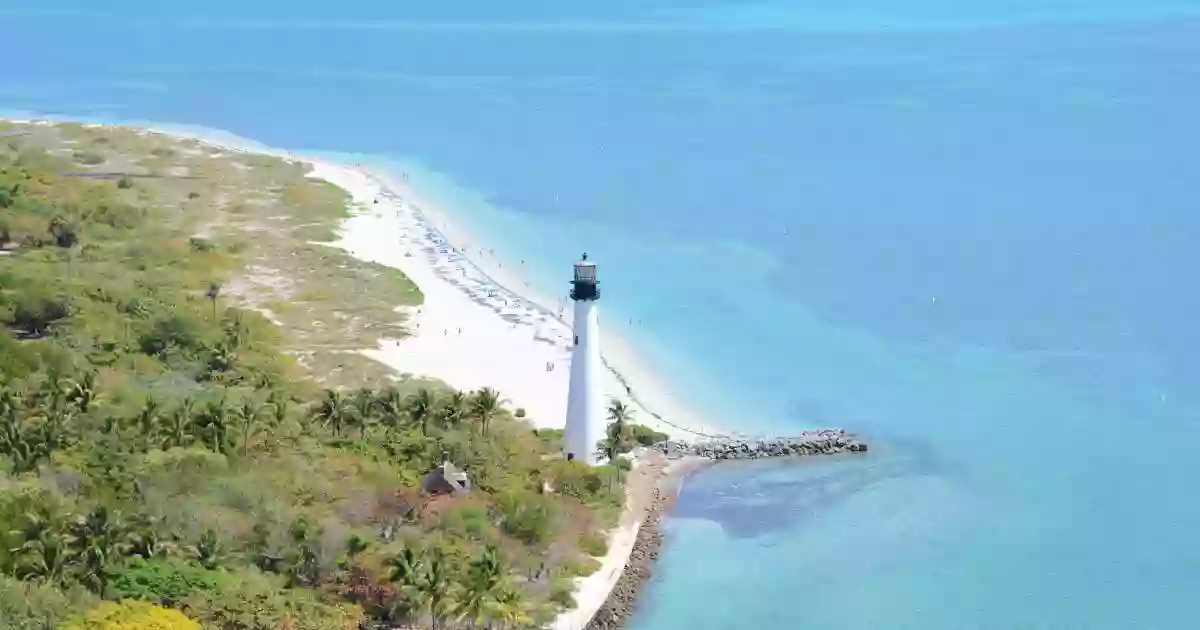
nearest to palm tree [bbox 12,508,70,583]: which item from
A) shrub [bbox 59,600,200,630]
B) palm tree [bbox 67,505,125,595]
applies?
palm tree [bbox 67,505,125,595]

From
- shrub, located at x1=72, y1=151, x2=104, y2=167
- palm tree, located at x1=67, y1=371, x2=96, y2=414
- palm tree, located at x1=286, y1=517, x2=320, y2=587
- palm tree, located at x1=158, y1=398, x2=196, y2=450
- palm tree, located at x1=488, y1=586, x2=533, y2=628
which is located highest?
shrub, located at x1=72, y1=151, x2=104, y2=167

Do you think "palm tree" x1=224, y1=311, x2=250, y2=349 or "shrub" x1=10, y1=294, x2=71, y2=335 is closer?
"palm tree" x1=224, y1=311, x2=250, y2=349

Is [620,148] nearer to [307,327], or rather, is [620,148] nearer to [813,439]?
[307,327]

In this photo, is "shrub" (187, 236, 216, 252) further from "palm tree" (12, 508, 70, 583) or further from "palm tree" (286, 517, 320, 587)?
"palm tree" (12, 508, 70, 583)

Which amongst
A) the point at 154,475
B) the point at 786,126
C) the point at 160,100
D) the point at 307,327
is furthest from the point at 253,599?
the point at 160,100

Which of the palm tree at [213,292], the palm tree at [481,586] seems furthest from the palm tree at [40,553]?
the palm tree at [213,292]
